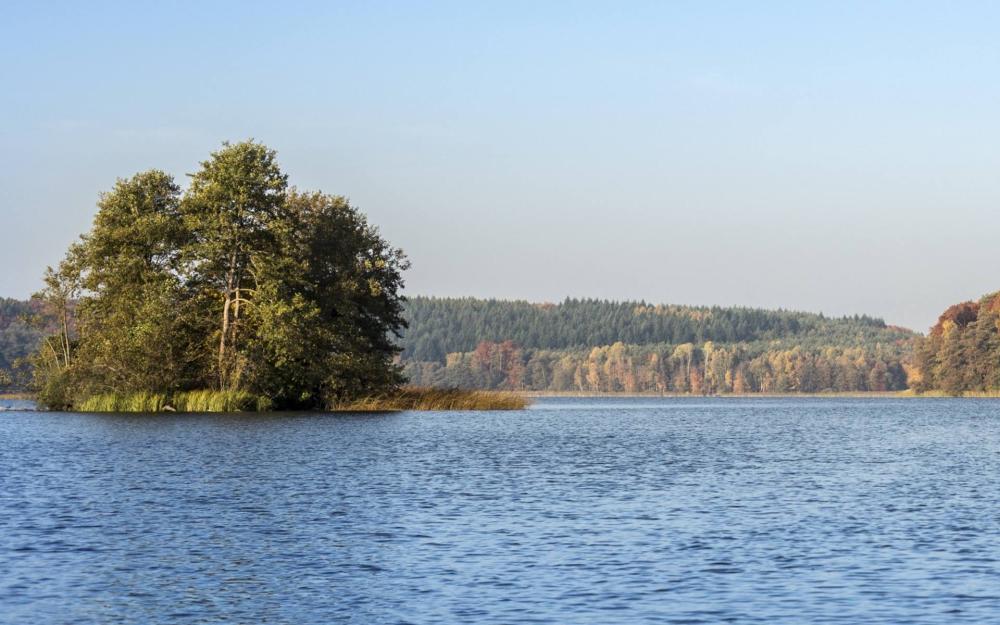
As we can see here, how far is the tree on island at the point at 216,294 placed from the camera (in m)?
78.9

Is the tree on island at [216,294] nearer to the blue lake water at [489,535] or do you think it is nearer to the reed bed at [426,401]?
the reed bed at [426,401]

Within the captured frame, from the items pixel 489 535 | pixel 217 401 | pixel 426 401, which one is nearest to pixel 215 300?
pixel 217 401

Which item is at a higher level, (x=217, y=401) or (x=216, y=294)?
(x=216, y=294)

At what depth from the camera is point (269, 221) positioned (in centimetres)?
8056

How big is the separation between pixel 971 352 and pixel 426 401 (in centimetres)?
11253

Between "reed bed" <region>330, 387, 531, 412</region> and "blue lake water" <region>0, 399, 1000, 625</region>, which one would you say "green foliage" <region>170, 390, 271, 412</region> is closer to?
"reed bed" <region>330, 387, 531, 412</region>

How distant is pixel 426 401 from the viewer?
9775 centimetres

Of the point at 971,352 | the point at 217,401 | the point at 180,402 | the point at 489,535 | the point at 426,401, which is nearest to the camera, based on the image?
the point at 489,535

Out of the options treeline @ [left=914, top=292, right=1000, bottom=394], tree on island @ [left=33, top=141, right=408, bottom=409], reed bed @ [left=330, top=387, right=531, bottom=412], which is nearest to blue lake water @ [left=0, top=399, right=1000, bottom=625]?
tree on island @ [left=33, top=141, right=408, bottom=409]

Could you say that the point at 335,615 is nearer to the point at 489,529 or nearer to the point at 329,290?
the point at 489,529

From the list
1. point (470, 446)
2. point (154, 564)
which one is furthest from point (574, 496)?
point (470, 446)

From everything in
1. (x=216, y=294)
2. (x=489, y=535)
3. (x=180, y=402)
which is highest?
(x=216, y=294)

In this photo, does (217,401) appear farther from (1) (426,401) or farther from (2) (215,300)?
(1) (426,401)

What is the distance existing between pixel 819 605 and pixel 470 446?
128 feet
